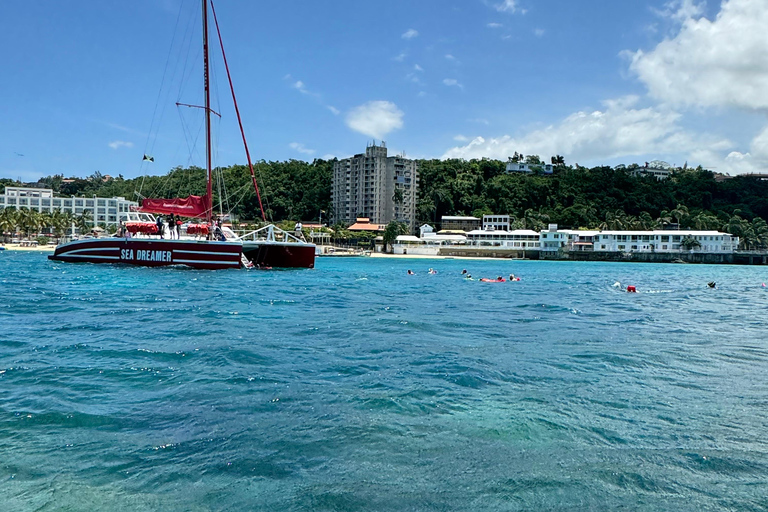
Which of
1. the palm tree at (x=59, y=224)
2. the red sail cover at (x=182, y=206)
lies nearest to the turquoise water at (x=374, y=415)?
the red sail cover at (x=182, y=206)

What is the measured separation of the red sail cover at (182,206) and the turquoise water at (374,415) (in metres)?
20.8

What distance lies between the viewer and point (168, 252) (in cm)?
3319

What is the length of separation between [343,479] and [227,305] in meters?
13.5

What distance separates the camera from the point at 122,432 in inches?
241

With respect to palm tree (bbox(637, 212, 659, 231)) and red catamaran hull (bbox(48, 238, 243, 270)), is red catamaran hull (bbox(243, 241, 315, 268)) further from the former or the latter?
palm tree (bbox(637, 212, 659, 231))

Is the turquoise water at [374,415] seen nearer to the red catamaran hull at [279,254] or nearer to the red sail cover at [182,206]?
the red catamaran hull at [279,254]

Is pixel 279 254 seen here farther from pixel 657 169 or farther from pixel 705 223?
pixel 657 169

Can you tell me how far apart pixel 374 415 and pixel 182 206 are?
102 feet

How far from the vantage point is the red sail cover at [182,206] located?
34938mm

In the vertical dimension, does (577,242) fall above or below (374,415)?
above

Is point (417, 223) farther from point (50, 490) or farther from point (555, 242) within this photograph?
point (50, 490)

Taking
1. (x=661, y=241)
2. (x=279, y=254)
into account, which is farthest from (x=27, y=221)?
(x=661, y=241)

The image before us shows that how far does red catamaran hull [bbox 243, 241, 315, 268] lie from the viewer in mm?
34938

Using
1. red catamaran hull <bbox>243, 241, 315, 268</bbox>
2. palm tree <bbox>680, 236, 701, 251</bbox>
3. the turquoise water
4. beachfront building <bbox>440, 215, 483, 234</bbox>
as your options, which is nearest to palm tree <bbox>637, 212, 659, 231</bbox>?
palm tree <bbox>680, 236, 701, 251</bbox>
